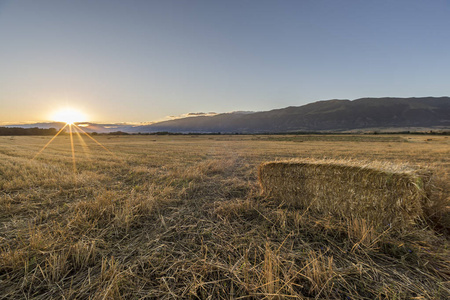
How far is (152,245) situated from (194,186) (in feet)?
10.4

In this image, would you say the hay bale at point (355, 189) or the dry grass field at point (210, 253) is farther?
the hay bale at point (355, 189)

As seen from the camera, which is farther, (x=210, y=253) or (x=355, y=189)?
(x=355, y=189)

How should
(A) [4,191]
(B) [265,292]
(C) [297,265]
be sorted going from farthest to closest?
(A) [4,191] → (C) [297,265] → (B) [265,292]

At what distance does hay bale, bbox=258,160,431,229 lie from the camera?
10.7ft

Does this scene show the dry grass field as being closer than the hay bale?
Yes

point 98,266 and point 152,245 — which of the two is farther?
point 152,245

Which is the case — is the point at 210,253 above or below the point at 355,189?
below

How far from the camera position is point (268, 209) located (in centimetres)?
426

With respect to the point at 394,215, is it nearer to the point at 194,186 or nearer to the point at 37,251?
the point at 194,186

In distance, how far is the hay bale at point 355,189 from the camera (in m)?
3.27

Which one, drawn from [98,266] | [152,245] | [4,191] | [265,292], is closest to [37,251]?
[98,266]

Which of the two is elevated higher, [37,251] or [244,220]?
[37,251]

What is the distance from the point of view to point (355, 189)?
3.80 meters

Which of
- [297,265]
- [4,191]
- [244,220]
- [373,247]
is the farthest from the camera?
[4,191]
